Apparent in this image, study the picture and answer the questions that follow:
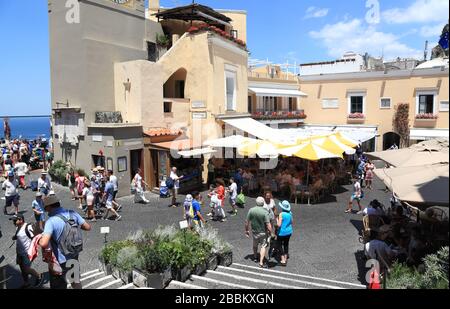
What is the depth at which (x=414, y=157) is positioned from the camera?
28.3ft

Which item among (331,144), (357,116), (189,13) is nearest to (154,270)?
(331,144)

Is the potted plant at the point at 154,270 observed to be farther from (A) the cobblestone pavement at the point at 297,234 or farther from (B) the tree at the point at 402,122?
(B) the tree at the point at 402,122

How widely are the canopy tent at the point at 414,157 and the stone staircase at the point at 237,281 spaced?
3101 millimetres

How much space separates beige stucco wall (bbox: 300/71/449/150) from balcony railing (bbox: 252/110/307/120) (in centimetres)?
122

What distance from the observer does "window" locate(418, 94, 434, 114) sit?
25391mm

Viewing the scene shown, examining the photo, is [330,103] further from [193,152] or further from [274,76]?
[193,152]

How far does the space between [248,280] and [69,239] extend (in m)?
2.82

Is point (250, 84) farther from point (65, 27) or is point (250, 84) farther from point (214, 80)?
point (65, 27)

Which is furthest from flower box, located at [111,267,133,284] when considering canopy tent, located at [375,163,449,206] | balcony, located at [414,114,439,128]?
balcony, located at [414,114,439,128]

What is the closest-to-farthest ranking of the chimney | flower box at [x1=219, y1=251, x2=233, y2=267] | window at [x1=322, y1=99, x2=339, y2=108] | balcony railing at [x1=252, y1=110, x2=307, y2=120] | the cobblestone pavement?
flower box at [x1=219, y1=251, x2=233, y2=267], the cobblestone pavement, the chimney, balcony railing at [x1=252, y1=110, x2=307, y2=120], window at [x1=322, y1=99, x2=339, y2=108]

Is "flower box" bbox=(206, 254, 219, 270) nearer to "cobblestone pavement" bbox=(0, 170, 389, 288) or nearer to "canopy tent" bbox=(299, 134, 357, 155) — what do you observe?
"cobblestone pavement" bbox=(0, 170, 389, 288)

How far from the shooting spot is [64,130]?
17.5m
